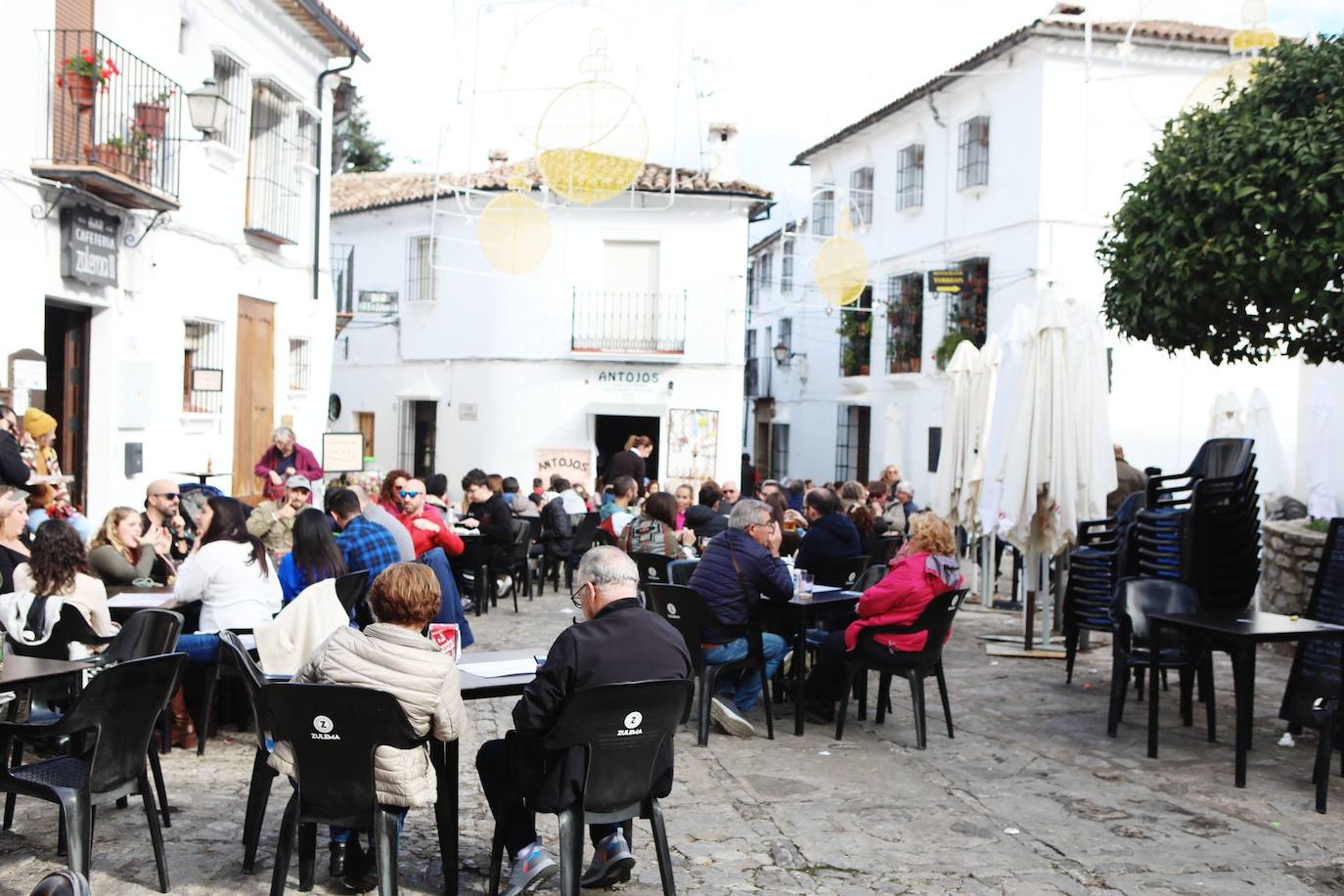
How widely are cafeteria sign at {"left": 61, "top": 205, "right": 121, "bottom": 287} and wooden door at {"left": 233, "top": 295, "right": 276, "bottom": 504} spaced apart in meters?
3.19

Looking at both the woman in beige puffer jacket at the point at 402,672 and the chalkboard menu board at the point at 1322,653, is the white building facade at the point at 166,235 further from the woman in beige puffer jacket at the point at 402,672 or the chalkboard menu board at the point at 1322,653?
the chalkboard menu board at the point at 1322,653

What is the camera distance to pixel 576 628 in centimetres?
441

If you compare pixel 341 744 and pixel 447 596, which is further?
pixel 447 596

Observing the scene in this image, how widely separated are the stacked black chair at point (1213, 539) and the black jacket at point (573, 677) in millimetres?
4745

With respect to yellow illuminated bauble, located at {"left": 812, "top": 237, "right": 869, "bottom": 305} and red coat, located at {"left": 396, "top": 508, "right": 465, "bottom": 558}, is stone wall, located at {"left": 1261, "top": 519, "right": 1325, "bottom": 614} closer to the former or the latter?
red coat, located at {"left": 396, "top": 508, "right": 465, "bottom": 558}

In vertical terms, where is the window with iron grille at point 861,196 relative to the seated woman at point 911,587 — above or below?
above

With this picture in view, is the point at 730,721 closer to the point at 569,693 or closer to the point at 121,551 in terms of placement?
the point at 569,693

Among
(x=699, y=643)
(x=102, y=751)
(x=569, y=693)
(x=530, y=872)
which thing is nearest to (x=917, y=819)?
(x=699, y=643)

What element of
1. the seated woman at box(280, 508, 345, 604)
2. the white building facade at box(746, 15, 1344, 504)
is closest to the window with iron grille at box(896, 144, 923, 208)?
the white building facade at box(746, 15, 1344, 504)

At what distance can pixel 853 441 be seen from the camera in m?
27.0

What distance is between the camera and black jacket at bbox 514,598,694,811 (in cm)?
430

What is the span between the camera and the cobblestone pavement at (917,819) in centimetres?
488

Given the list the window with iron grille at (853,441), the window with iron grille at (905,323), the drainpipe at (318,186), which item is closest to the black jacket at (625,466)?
the drainpipe at (318,186)

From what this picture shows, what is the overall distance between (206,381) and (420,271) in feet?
37.0
